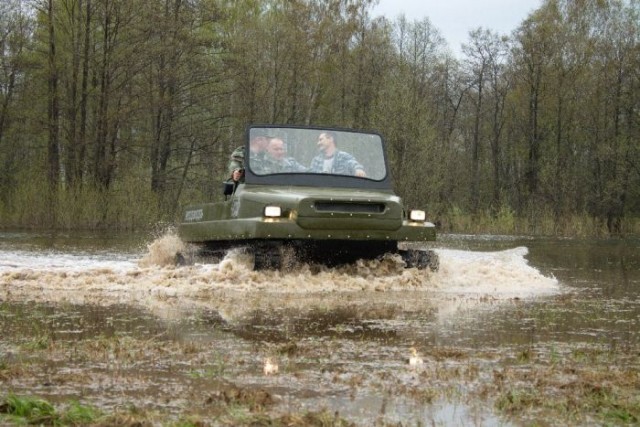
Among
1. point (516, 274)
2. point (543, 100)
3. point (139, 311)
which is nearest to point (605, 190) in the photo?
point (543, 100)

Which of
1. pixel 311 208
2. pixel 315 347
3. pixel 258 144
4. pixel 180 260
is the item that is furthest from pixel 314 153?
pixel 315 347

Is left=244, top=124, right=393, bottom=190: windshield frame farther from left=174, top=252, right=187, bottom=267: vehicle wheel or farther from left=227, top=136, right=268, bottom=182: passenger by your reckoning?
left=174, top=252, right=187, bottom=267: vehicle wheel

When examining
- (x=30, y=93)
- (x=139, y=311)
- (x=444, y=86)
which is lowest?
(x=139, y=311)

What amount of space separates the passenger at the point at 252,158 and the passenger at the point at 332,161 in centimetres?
67

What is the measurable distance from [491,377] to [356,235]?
5943mm

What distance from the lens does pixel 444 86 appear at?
5828 cm

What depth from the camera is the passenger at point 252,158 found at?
1208 centimetres

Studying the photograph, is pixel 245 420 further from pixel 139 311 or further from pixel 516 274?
pixel 516 274

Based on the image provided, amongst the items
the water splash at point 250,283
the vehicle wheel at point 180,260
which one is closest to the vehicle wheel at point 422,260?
the water splash at point 250,283

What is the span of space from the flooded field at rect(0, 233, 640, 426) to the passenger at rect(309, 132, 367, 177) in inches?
61.9

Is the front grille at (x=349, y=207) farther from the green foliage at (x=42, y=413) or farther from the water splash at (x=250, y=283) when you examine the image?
the green foliage at (x=42, y=413)

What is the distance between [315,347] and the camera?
19.4 feet

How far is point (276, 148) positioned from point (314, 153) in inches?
20.3

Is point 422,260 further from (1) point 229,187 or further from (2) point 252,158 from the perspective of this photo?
(1) point 229,187
